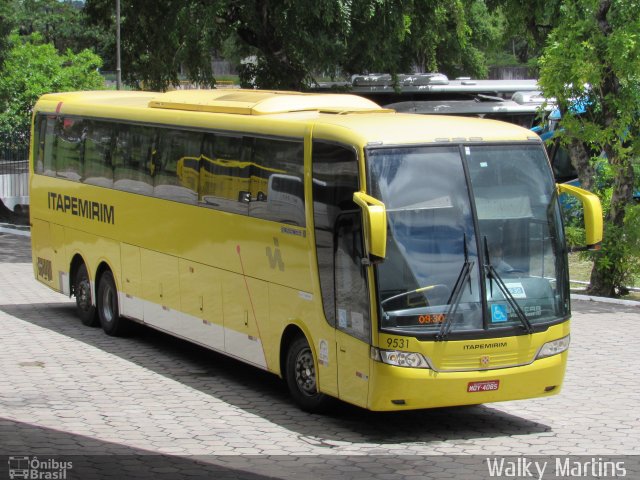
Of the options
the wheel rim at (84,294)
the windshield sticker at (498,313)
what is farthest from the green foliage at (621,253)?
the windshield sticker at (498,313)

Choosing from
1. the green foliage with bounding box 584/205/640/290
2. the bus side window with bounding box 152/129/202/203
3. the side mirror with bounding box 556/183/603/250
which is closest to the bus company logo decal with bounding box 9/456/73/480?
the bus side window with bounding box 152/129/202/203

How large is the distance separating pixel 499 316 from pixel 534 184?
1330 mm

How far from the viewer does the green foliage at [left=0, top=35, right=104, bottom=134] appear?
39625mm

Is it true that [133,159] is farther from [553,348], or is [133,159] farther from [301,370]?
[553,348]

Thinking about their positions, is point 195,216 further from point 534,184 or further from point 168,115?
point 534,184

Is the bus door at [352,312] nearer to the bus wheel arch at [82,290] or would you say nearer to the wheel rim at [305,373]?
the wheel rim at [305,373]

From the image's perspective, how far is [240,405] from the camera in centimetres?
1146

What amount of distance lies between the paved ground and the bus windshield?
3.64 ft

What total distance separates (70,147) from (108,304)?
2570 millimetres

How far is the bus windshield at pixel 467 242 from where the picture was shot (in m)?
9.63

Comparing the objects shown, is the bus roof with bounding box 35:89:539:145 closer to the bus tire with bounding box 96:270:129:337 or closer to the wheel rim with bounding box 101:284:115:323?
the bus tire with bounding box 96:270:129:337

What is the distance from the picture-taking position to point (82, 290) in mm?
16547

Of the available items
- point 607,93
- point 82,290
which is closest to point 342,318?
point 82,290

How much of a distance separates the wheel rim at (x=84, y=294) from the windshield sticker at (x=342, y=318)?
6981mm
